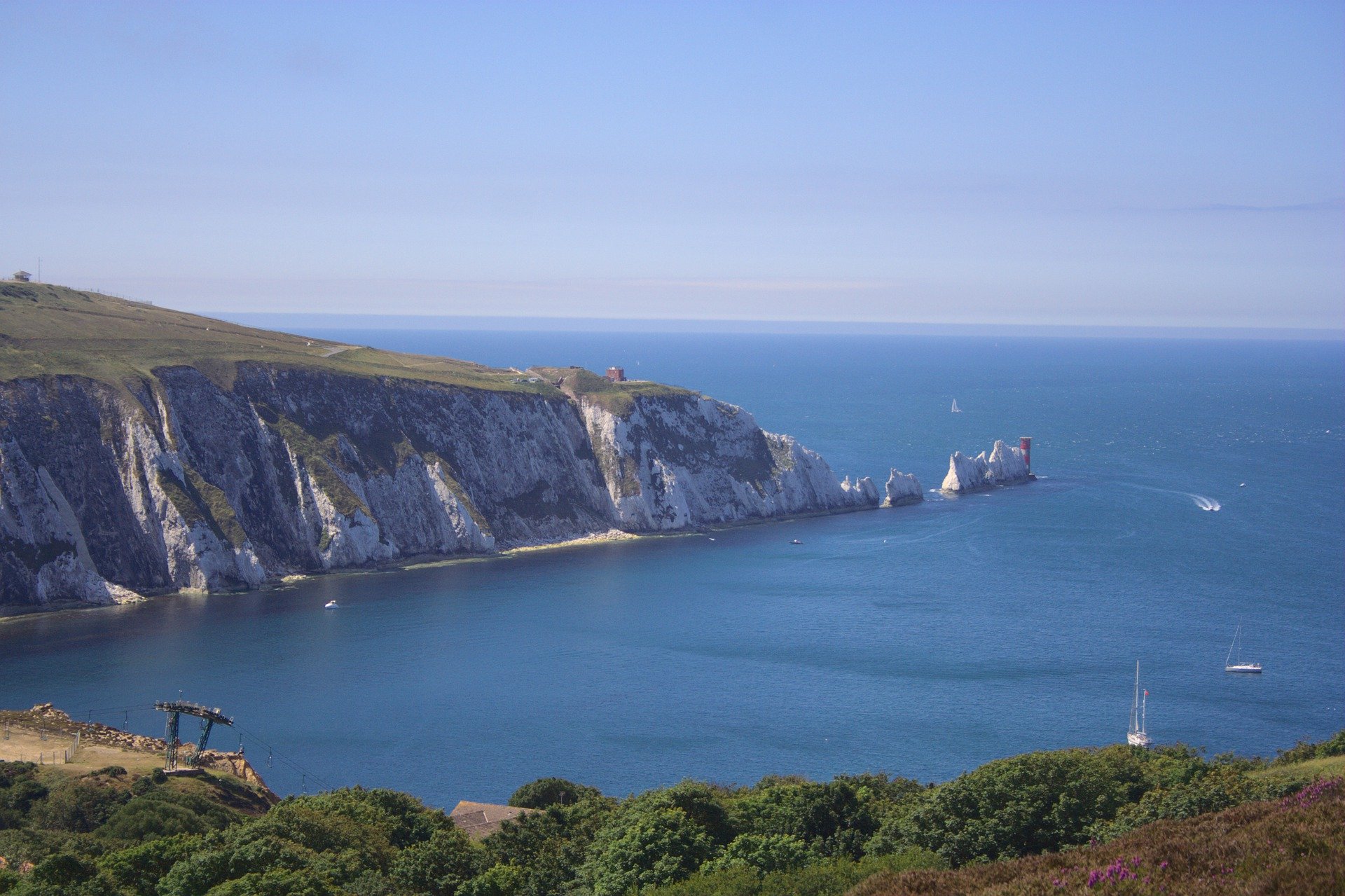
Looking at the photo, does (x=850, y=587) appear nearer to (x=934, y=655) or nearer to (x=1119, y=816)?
(x=934, y=655)

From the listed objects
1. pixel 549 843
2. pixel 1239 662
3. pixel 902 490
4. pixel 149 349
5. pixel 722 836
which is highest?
pixel 149 349

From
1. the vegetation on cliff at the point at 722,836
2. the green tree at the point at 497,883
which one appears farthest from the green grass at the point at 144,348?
the green tree at the point at 497,883

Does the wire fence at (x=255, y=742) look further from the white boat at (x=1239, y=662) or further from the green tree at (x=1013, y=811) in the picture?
the white boat at (x=1239, y=662)

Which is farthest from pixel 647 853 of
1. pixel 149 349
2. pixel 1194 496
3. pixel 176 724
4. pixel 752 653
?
pixel 1194 496

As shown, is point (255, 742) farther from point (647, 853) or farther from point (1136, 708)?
point (1136, 708)

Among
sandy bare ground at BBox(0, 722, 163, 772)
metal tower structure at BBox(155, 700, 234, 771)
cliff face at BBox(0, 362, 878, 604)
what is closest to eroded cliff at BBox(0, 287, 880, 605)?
cliff face at BBox(0, 362, 878, 604)

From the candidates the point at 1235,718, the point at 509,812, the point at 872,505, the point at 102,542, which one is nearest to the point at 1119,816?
the point at 509,812
